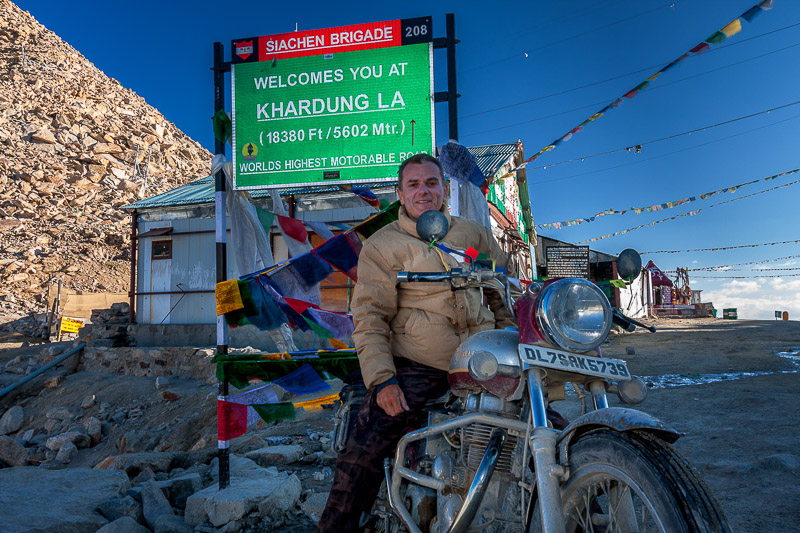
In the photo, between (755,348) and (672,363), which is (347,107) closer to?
(672,363)

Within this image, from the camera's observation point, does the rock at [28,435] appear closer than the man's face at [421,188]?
No

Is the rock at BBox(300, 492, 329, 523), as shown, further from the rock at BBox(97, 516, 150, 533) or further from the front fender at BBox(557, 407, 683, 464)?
the front fender at BBox(557, 407, 683, 464)

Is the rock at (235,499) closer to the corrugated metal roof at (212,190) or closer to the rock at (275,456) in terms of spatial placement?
the rock at (275,456)

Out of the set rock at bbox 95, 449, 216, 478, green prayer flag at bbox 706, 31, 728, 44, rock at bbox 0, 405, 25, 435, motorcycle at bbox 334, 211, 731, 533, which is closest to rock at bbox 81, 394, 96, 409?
rock at bbox 0, 405, 25, 435

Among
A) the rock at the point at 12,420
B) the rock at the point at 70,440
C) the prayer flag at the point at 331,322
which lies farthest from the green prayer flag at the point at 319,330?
the rock at the point at 12,420

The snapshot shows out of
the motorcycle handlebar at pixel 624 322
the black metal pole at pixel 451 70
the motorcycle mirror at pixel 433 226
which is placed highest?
the black metal pole at pixel 451 70

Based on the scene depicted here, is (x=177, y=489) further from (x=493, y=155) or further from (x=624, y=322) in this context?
(x=493, y=155)

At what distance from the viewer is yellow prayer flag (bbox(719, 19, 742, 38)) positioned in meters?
6.33

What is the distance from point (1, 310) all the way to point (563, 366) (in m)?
32.5

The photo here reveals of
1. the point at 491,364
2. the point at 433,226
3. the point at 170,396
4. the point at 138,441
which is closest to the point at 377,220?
the point at 433,226

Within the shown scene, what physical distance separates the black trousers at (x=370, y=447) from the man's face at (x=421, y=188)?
795 mm

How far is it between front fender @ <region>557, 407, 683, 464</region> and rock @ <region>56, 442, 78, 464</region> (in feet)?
34.1

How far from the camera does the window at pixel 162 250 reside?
1542 centimetres

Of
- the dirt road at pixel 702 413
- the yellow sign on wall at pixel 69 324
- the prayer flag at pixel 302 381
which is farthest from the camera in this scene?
the yellow sign on wall at pixel 69 324
